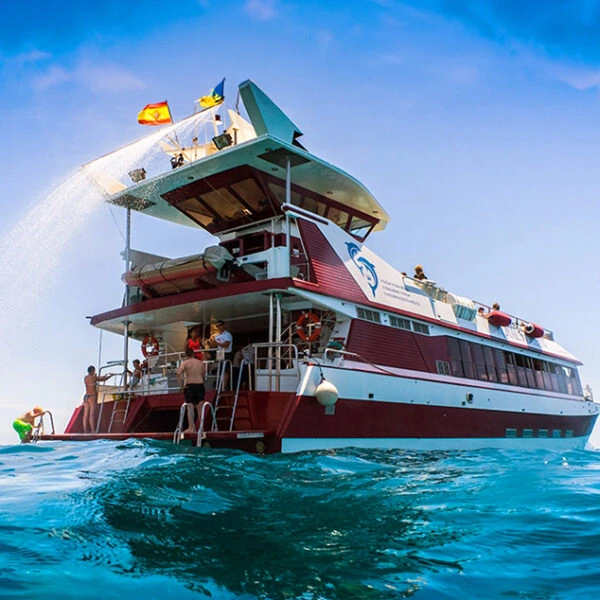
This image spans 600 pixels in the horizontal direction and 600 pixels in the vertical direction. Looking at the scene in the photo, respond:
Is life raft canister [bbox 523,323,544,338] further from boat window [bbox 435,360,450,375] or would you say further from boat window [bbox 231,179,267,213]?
boat window [bbox 231,179,267,213]

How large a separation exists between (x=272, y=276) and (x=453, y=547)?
8.22m

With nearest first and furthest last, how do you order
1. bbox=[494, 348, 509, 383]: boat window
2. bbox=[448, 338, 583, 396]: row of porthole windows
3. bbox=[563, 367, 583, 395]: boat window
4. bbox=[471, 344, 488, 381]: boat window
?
1. bbox=[448, 338, 583, 396]: row of porthole windows
2. bbox=[471, 344, 488, 381]: boat window
3. bbox=[494, 348, 509, 383]: boat window
4. bbox=[563, 367, 583, 395]: boat window

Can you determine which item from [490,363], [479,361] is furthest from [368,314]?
[490,363]

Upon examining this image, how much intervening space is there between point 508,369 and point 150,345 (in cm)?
1048

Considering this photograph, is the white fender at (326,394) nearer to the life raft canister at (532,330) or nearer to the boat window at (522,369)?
the boat window at (522,369)

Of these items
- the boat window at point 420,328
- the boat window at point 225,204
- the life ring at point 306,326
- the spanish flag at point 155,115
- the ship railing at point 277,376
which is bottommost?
the ship railing at point 277,376

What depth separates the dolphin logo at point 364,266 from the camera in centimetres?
1329

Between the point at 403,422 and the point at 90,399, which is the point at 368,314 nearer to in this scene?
the point at 403,422

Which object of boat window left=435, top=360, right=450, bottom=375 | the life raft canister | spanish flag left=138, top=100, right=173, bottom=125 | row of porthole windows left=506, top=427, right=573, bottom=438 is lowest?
row of porthole windows left=506, top=427, right=573, bottom=438

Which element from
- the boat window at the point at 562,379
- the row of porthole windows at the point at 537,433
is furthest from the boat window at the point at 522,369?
the boat window at the point at 562,379

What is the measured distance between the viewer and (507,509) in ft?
17.8

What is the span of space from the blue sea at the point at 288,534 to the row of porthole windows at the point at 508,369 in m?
8.50

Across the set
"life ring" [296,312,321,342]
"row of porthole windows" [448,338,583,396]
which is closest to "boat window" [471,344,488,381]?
"row of porthole windows" [448,338,583,396]

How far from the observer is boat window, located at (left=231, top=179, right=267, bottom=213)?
525 inches
